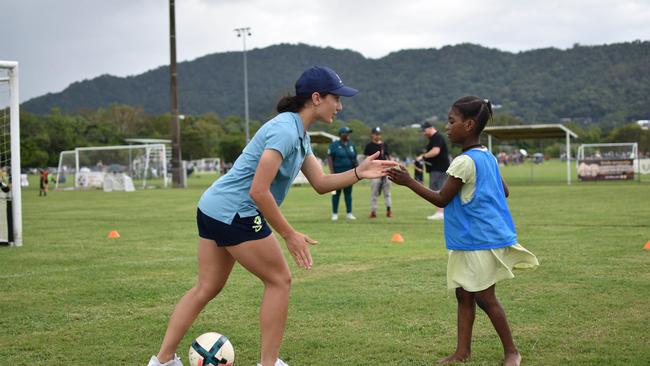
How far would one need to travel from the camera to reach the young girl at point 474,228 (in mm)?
5457

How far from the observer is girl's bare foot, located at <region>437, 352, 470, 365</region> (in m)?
5.53

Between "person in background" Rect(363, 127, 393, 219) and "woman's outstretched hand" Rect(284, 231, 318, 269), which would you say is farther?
"person in background" Rect(363, 127, 393, 219)

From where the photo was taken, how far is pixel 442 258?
10922 mm

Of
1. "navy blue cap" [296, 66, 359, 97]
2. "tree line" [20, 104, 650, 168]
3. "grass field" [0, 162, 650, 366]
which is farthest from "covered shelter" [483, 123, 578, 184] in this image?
"tree line" [20, 104, 650, 168]

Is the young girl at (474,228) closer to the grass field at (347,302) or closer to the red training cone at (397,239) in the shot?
the grass field at (347,302)

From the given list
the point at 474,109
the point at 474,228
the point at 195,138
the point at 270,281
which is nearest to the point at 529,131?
the point at 474,109

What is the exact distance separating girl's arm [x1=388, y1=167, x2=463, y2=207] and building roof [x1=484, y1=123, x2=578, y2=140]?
33132 mm

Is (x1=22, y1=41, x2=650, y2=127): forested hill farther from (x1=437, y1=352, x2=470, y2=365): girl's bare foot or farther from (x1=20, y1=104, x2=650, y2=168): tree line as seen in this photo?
(x1=437, y1=352, x2=470, y2=365): girl's bare foot

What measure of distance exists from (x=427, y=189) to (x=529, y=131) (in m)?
35.9

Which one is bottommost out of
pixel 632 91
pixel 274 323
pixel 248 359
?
pixel 248 359

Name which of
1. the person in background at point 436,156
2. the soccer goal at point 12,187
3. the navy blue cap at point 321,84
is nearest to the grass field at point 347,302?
the soccer goal at point 12,187

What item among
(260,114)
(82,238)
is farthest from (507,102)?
(82,238)

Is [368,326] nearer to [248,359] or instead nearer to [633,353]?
[248,359]

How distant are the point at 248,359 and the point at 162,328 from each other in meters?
1.32
